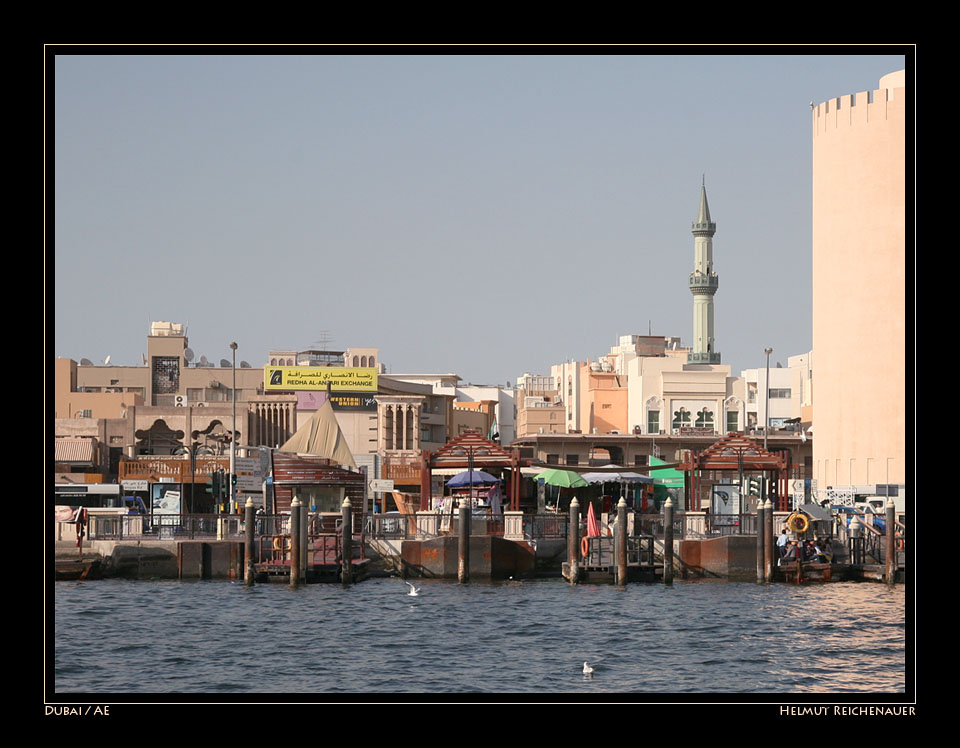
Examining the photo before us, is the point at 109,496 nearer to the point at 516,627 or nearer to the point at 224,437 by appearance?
the point at 224,437

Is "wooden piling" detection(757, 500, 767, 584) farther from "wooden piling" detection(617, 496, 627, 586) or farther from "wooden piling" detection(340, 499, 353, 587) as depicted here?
"wooden piling" detection(340, 499, 353, 587)

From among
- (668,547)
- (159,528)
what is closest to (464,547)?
(668,547)

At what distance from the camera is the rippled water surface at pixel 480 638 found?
1226 inches

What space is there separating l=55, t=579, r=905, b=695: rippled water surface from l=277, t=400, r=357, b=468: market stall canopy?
62.9 feet

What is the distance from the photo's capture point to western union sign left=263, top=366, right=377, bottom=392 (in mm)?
103250

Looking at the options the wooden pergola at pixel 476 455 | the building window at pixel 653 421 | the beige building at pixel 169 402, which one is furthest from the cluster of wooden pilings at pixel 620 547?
the building window at pixel 653 421

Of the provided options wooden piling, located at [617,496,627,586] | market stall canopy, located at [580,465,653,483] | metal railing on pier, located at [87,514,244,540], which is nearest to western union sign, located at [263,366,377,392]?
market stall canopy, located at [580,465,653,483]

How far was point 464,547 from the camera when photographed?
4947cm

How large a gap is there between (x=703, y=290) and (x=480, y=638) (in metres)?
129

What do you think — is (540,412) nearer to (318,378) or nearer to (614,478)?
(318,378)
